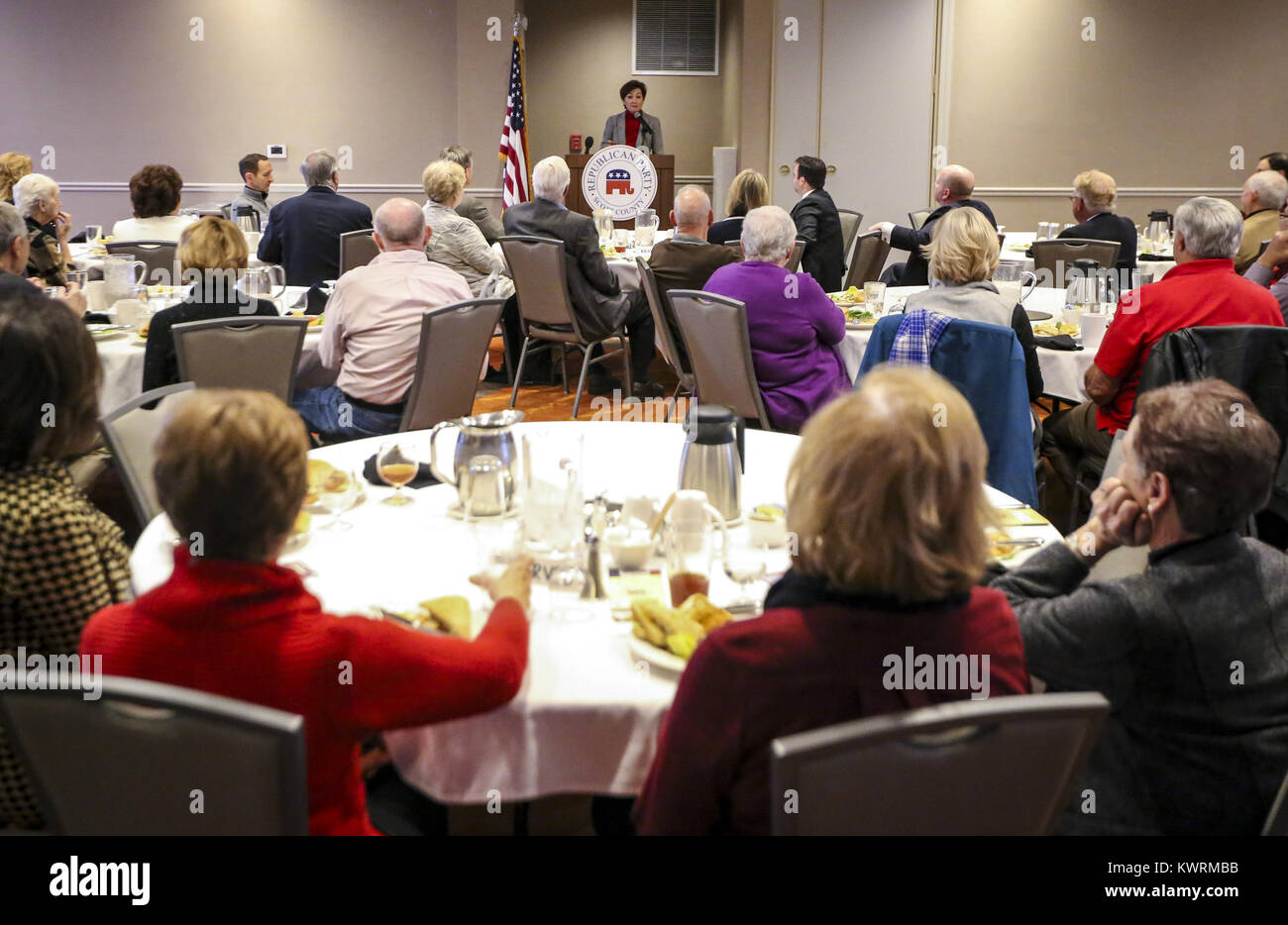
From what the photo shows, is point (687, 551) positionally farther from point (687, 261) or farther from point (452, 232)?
point (452, 232)

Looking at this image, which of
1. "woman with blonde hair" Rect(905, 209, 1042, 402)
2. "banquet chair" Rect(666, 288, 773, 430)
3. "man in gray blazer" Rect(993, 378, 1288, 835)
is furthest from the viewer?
"banquet chair" Rect(666, 288, 773, 430)

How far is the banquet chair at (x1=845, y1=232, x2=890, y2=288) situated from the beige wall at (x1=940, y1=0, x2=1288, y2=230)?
3775 millimetres

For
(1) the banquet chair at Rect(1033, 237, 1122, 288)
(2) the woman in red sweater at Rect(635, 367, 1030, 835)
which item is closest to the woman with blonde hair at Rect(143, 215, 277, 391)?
(2) the woman in red sweater at Rect(635, 367, 1030, 835)

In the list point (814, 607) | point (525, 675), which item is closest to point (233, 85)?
point (525, 675)

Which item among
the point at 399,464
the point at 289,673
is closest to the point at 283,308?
the point at 399,464

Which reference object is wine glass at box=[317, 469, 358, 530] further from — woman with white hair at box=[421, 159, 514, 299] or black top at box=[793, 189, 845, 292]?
black top at box=[793, 189, 845, 292]

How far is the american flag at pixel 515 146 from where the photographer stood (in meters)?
9.77

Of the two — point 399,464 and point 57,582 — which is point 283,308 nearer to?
point 399,464

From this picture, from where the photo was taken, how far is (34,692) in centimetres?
140

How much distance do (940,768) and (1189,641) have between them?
20.7 inches

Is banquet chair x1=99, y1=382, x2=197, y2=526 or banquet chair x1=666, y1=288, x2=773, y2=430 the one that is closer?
banquet chair x1=99, y1=382, x2=197, y2=526

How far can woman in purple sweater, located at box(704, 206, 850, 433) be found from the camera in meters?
4.29
